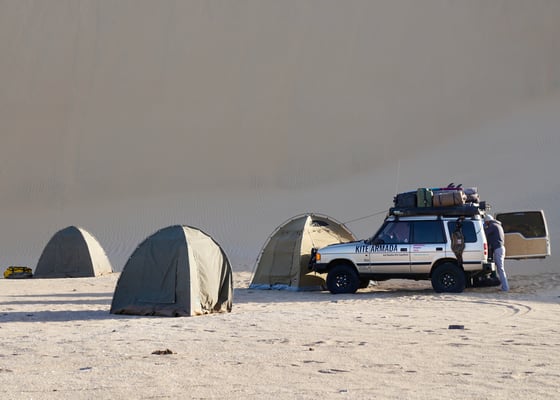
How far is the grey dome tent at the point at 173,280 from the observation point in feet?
42.8

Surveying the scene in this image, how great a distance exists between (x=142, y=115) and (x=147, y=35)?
9009mm

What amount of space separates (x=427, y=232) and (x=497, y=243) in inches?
56.8

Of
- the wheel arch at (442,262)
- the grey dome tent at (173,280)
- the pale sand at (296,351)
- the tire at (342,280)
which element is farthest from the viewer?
the tire at (342,280)

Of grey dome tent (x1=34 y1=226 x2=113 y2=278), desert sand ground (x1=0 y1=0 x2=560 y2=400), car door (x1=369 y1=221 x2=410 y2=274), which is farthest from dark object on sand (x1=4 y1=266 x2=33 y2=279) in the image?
car door (x1=369 y1=221 x2=410 y2=274)

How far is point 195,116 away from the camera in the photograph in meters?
56.1

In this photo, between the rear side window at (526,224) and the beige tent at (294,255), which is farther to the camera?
the beige tent at (294,255)

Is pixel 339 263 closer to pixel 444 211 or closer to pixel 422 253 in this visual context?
pixel 422 253

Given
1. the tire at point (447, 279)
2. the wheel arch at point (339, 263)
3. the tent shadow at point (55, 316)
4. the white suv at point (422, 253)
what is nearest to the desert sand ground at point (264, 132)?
the tent shadow at point (55, 316)

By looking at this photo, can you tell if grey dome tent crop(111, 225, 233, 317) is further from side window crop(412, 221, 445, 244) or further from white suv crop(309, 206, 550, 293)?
side window crop(412, 221, 445, 244)

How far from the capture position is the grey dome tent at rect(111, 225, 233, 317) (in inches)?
513

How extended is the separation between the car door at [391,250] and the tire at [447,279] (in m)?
0.59

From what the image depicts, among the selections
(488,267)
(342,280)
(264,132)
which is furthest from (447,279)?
(264,132)

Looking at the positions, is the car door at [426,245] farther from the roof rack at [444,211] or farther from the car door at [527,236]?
the car door at [527,236]

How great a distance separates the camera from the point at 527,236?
57.1 feet
